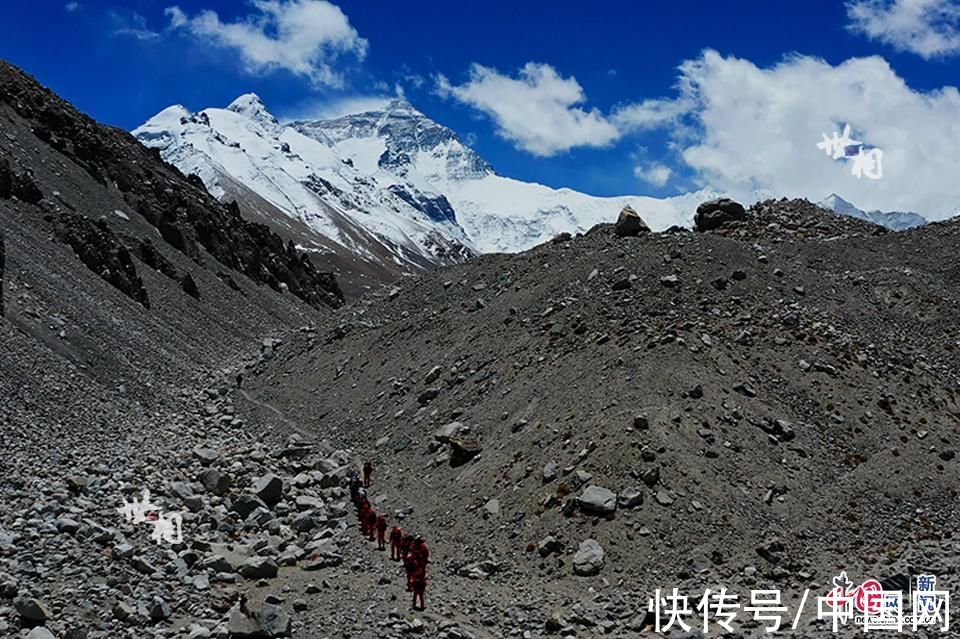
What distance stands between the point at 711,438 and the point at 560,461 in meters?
4.83

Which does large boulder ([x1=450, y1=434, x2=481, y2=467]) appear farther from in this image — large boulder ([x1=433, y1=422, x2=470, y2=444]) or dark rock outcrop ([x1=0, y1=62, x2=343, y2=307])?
dark rock outcrop ([x1=0, y1=62, x2=343, y2=307])

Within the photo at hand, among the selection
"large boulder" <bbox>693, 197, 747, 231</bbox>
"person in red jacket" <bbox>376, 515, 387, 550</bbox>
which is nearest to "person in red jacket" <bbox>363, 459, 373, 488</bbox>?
"person in red jacket" <bbox>376, 515, 387, 550</bbox>

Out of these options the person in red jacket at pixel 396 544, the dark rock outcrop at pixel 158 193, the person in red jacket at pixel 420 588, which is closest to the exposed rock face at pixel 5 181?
the dark rock outcrop at pixel 158 193

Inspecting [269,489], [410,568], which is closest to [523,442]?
[410,568]

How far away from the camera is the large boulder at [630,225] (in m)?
44.8

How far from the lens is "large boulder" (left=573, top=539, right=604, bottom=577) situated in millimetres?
21969

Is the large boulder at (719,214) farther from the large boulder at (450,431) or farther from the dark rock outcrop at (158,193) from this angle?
the dark rock outcrop at (158,193)

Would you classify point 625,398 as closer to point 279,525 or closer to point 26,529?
point 279,525

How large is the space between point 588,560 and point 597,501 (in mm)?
1959

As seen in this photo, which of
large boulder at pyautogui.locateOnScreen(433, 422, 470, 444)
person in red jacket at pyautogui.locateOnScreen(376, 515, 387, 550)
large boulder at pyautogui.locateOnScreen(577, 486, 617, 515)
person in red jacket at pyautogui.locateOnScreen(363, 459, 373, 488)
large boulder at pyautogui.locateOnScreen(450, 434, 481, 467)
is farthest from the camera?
large boulder at pyautogui.locateOnScreen(433, 422, 470, 444)

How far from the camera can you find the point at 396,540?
78.8ft

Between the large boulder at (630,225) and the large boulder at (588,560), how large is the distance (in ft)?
81.2

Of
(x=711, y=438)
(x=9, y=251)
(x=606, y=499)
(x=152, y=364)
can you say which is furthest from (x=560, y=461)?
(x=9, y=251)

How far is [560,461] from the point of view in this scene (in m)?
26.2
